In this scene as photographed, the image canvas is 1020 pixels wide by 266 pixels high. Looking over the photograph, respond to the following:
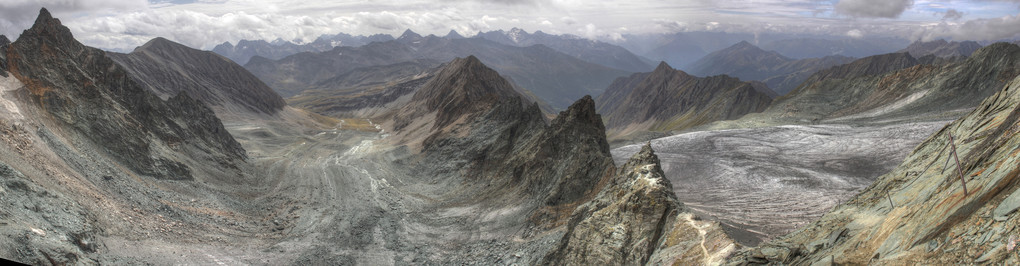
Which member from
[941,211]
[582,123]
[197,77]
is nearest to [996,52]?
[582,123]

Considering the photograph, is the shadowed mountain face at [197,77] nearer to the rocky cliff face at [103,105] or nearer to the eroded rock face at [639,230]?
the rocky cliff face at [103,105]

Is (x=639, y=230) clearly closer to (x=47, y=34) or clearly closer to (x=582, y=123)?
(x=582, y=123)

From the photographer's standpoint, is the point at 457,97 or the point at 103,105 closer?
the point at 103,105

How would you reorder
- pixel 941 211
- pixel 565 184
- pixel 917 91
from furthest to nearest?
pixel 917 91 → pixel 565 184 → pixel 941 211

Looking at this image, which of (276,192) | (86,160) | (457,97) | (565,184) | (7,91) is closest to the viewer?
(7,91)

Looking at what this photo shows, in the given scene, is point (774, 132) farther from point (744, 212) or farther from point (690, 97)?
point (690, 97)

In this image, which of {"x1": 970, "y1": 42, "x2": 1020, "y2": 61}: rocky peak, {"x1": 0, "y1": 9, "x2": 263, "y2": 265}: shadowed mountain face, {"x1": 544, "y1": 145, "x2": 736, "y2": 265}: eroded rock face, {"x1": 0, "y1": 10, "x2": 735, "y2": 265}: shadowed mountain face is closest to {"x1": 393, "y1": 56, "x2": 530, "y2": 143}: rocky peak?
{"x1": 0, "y1": 10, "x2": 735, "y2": 265}: shadowed mountain face

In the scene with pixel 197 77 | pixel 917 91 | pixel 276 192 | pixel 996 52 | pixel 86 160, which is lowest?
pixel 276 192

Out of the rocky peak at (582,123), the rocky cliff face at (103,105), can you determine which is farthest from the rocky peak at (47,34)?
the rocky peak at (582,123)
